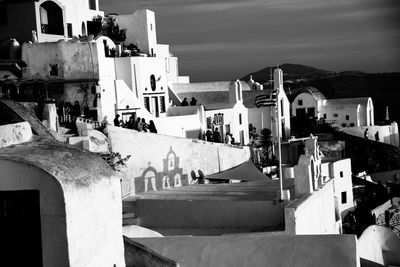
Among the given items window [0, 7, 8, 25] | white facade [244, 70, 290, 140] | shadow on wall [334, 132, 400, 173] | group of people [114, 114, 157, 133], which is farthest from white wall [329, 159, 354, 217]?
window [0, 7, 8, 25]

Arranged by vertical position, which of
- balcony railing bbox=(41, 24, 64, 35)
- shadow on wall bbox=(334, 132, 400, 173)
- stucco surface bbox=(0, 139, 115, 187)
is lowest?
shadow on wall bbox=(334, 132, 400, 173)

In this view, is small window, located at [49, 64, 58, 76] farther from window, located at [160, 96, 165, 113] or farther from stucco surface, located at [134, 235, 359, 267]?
stucco surface, located at [134, 235, 359, 267]

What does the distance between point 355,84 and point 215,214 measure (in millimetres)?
59115

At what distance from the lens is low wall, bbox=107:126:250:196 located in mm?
22578

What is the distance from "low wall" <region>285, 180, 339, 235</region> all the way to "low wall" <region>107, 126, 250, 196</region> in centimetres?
671

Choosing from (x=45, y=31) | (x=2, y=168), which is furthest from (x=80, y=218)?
(x=45, y=31)

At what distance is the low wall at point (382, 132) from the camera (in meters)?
44.3

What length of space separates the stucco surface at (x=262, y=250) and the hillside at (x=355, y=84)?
54.2 meters

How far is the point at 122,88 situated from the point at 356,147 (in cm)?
1960

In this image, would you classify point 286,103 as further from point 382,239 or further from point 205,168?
point 382,239

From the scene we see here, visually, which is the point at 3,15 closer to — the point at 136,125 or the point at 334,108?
the point at 136,125

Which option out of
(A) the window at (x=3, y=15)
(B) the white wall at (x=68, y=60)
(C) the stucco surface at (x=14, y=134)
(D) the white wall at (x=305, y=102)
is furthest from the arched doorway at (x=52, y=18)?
(C) the stucco surface at (x=14, y=134)

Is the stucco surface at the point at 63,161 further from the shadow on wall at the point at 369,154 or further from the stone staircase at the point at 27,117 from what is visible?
the shadow on wall at the point at 369,154

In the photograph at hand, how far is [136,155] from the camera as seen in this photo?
23.2 metres
